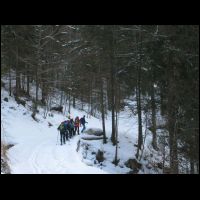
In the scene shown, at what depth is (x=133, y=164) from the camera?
1010 inches

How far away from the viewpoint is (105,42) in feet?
87.0

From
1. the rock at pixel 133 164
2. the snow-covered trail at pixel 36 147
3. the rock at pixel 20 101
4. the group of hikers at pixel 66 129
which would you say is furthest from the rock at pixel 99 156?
the rock at pixel 20 101

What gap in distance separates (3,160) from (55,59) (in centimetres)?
2471

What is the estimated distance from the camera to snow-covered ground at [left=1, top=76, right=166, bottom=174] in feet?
59.9

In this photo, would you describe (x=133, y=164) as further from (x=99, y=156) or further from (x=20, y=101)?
(x=20, y=101)

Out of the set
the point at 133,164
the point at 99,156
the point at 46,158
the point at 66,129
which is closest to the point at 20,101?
the point at 66,129

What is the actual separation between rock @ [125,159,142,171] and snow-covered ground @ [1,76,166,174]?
305mm

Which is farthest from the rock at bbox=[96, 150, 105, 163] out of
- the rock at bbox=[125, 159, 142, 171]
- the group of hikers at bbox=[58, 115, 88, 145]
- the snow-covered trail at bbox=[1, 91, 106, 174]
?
the group of hikers at bbox=[58, 115, 88, 145]

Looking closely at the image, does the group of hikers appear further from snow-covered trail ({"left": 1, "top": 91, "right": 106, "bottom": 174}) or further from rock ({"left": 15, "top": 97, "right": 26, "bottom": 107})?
rock ({"left": 15, "top": 97, "right": 26, "bottom": 107})

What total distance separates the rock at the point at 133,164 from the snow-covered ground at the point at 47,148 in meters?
0.31

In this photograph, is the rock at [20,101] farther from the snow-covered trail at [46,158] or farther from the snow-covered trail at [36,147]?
the snow-covered trail at [46,158]

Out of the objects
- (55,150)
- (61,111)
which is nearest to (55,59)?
(61,111)

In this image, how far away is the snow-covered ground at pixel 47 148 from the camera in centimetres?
1825
